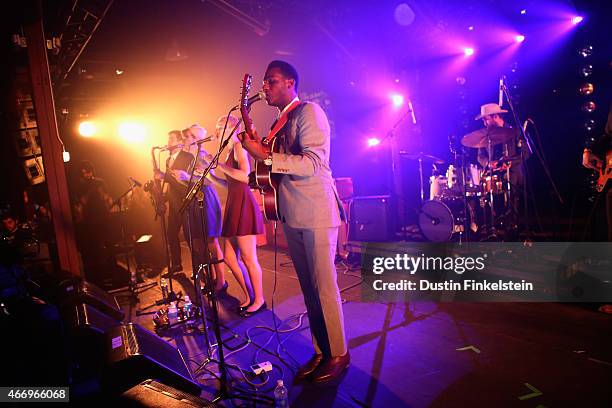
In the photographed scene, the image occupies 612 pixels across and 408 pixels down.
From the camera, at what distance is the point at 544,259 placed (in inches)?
205

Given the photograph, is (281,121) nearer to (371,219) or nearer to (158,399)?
(158,399)

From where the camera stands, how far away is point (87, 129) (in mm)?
10992

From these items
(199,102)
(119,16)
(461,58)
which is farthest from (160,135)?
(461,58)

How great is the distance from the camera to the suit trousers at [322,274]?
8.41ft

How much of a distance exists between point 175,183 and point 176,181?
90 mm

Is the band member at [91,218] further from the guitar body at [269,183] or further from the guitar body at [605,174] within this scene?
the guitar body at [605,174]

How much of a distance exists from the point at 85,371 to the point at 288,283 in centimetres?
294

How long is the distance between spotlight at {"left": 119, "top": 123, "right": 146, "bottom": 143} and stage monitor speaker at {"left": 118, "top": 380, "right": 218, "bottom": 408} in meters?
11.3

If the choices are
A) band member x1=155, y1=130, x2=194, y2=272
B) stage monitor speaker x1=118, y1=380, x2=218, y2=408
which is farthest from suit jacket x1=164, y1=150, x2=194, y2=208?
stage monitor speaker x1=118, y1=380, x2=218, y2=408

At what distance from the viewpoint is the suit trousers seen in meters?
2.56

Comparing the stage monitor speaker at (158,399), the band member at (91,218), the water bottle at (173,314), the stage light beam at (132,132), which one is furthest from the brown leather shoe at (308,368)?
the stage light beam at (132,132)

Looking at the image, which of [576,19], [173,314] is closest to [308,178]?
[173,314]

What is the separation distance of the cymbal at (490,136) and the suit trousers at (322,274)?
3.99 m

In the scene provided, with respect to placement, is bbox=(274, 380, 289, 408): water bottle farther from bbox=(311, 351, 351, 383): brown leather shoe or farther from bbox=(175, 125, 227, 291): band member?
bbox=(175, 125, 227, 291): band member
